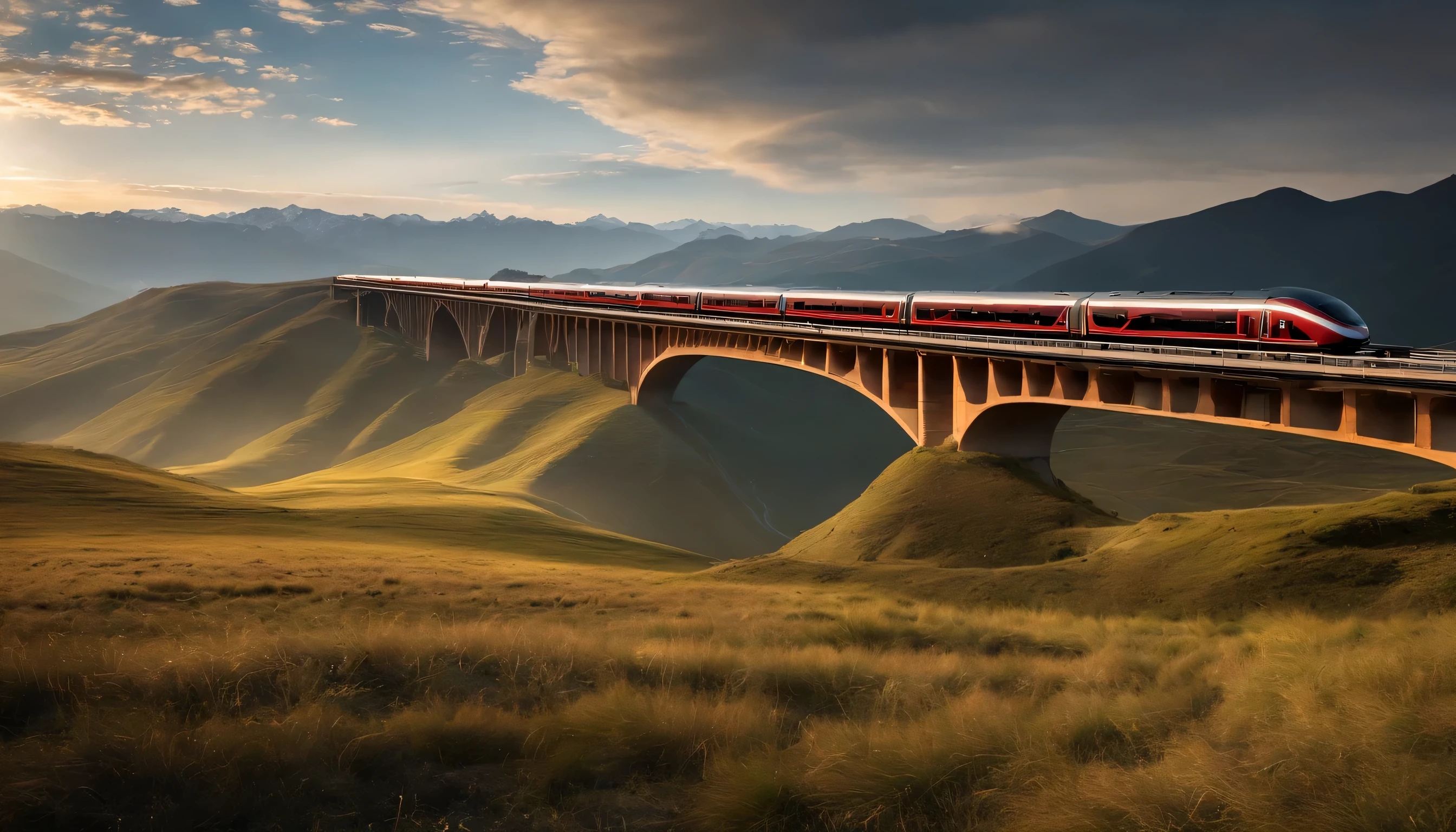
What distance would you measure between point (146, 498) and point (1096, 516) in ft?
124

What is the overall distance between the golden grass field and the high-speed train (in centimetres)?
1186

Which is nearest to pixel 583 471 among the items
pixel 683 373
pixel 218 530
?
pixel 683 373

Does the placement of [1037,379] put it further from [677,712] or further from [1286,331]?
[677,712]

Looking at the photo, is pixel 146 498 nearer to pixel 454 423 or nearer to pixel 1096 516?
pixel 1096 516

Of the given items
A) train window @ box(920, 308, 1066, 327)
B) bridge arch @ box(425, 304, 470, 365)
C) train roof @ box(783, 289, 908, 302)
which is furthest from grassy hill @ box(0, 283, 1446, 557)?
train window @ box(920, 308, 1066, 327)

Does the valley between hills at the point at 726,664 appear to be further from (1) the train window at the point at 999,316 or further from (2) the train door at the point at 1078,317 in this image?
(2) the train door at the point at 1078,317

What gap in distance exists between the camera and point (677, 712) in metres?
7.52

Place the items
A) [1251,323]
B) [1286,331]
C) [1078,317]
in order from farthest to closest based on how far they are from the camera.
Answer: [1078,317], [1251,323], [1286,331]

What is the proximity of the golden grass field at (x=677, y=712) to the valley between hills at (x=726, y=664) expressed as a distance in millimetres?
39

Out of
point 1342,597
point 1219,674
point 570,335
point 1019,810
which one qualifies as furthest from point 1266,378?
point 570,335

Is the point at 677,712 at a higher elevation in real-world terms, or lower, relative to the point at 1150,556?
higher

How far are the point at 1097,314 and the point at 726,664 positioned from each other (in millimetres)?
30049

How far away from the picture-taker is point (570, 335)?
92938mm

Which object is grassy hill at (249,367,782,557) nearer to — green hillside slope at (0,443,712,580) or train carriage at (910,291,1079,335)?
green hillside slope at (0,443,712,580)
